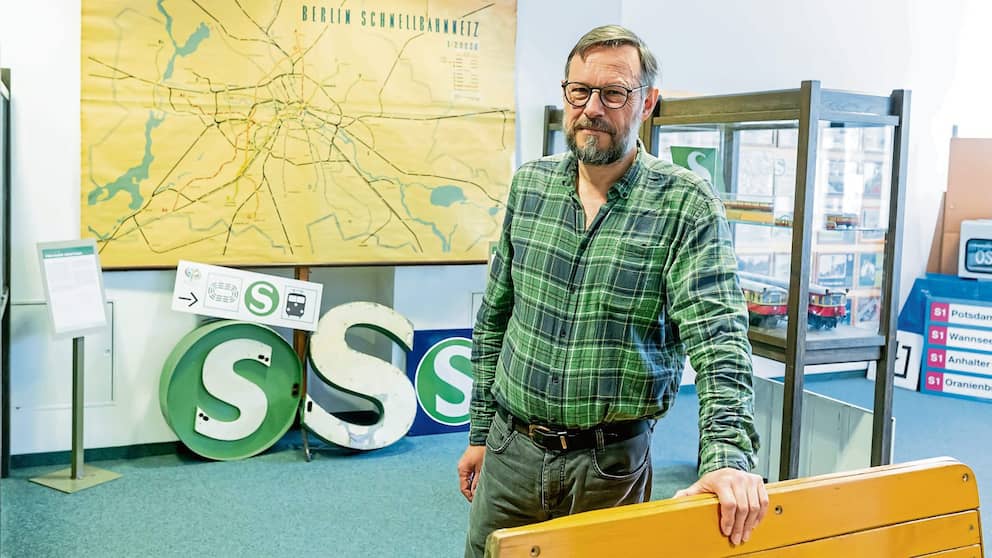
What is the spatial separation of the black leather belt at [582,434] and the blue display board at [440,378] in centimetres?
290

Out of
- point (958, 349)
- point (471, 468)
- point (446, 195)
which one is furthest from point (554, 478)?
point (958, 349)

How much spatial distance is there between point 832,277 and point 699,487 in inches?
111

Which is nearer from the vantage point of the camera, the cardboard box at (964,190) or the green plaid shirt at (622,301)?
the green plaid shirt at (622,301)

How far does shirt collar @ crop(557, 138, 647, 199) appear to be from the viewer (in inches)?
76.9

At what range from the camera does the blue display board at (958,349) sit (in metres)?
6.12

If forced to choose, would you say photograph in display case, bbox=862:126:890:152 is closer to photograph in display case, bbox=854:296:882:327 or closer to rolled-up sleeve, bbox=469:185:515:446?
photograph in display case, bbox=854:296:882:327

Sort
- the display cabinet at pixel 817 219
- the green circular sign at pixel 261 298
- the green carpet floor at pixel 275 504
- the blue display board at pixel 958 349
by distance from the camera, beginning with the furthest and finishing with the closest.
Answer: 1. the blue display board at pixel 958 349
2. the green circular sign at pixel 261 298
3. the display cabinet at pixel 817 219
4. the green carpet floor at pixel 275 504

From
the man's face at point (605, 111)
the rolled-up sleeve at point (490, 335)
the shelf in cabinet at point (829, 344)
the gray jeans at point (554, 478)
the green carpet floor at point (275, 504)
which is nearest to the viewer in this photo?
the man's face at point (605, 111)

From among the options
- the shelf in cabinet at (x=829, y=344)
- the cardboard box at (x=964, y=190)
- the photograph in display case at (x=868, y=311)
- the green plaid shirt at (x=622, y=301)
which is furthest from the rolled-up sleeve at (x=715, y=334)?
the cardboard box at (x=964, y=190)

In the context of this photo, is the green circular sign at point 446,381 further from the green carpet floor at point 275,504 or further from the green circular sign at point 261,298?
the green circular sign at point 261,298

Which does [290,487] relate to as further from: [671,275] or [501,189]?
[671,275]

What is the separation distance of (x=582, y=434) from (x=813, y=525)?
53 cm

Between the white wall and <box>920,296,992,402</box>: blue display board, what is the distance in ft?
2.01

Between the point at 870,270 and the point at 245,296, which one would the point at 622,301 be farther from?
the point at 245,296
